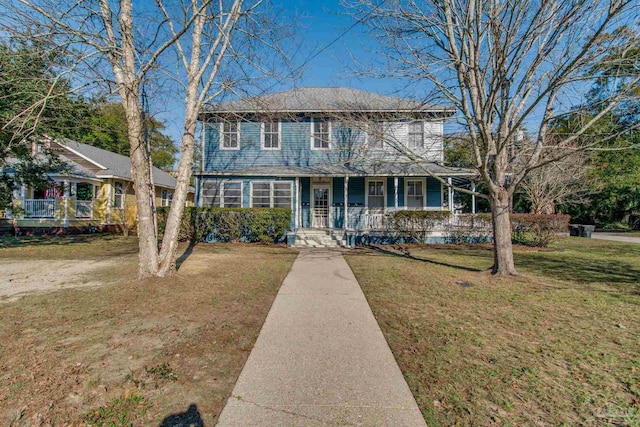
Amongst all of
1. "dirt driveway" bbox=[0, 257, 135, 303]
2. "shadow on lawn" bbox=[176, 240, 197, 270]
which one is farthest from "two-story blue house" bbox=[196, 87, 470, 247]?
"dirt driveway" bbox=[0, 257, 135, 303]

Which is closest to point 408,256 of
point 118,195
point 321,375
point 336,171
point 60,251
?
point 336,171

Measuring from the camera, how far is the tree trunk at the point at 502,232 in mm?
6926

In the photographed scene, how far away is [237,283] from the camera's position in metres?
6.58

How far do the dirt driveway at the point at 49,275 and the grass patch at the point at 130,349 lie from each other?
2.13 feet

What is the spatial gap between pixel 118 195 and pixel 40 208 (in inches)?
150

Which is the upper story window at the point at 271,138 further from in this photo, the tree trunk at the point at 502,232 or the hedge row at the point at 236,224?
the tree trunk at the point at 502,232

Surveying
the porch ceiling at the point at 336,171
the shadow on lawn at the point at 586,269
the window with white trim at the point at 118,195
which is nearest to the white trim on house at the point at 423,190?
the porch ceiling at the point at 336,171

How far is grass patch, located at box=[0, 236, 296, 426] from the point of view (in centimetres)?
249

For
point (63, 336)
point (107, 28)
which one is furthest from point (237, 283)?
point (107, 28)

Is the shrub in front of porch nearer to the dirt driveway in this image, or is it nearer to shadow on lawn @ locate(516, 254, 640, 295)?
shadow on lawn @ locate(516, 254, 640, 295)

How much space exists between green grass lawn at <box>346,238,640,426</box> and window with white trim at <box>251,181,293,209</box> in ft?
26.0

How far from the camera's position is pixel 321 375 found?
2.99m

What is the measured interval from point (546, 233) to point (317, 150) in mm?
10409

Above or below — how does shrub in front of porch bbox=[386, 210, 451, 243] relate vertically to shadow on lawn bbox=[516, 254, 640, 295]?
above
